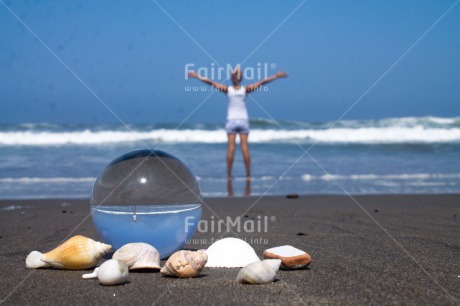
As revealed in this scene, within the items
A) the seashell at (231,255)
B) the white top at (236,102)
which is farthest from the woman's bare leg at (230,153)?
the seashell at (231,255)

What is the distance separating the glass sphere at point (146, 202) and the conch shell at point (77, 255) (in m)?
0.25

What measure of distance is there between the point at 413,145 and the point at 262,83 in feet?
36.3

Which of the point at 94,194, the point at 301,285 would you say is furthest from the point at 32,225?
the point at 301,285

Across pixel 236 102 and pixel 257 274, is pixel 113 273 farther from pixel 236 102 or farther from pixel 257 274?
pixel 236 102

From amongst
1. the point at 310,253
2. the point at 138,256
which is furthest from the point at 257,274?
the point at 310,253

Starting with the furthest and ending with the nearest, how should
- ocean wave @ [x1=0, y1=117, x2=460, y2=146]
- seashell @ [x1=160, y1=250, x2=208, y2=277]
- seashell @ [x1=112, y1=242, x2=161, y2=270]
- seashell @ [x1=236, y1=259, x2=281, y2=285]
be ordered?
1. ocean wave @ [x1=0, y1=117, x2=460, y2=146]
2. seashell @ [x1=112, y1=242, x2=161, y2=270]
3. seashell @ [x1=160, y1=250, x2=208, y2=277]
4. seashell @ [x1=236, y1=259, x2=281, y2=285]

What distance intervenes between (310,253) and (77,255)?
4.95 feet

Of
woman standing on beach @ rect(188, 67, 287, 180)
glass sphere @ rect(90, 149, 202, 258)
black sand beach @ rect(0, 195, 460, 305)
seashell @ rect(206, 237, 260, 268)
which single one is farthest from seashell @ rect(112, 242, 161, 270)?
woman standing on beach @ rect(188, 67, 287, 180)

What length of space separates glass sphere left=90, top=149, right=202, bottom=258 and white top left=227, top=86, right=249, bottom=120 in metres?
6.68

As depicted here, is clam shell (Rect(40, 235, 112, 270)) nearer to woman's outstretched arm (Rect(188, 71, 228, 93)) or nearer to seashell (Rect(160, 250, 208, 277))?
seashell (Rect(160, 250, 208, 277))

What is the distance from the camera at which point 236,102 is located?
10.4 metres

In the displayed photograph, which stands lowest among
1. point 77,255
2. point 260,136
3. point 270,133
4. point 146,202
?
point 77,255

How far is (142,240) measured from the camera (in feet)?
11.8

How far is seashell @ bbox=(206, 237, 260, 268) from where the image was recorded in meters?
3.50
